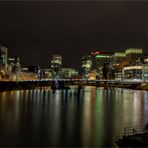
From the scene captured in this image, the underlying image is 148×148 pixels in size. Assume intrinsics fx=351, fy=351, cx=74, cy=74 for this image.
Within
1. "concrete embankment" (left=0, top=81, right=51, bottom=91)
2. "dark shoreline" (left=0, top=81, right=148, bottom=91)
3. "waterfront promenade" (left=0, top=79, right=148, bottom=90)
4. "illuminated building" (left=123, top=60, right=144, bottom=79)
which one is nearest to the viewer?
"concrete embankment" (left=0, top=81, right=51, bottom=91)

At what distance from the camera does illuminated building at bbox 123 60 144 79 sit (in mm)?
157925

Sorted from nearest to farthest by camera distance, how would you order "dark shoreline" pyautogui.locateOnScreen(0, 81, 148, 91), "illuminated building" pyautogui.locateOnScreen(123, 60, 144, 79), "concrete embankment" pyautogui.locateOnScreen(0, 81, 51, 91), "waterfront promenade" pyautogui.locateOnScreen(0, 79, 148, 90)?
1. "concrete embankment" pyautogui.locateOnScreen(0, 81, 51, 91)
2. "dark shoreline" pyautogui.locateOnScreen(0, 81, 148, 91)
3. "waterfront promenade" pyautogui.locateOnScreen(0, 79, 148, 90)
4. "illuminated building" pyautogui.locateOnScreen(123, 60, 144, 79)

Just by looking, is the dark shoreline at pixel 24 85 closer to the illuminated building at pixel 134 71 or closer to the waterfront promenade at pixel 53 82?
the waterfront promenade at pixel 53 82

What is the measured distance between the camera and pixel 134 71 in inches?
6378

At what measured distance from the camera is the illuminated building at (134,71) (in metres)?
158

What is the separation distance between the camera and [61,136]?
26.8 m

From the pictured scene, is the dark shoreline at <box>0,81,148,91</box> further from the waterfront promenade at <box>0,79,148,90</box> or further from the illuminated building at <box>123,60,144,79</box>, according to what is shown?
the illuminated building at <box>123,60,144,79</box>

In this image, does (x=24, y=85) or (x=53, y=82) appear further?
(x=53, y=82)

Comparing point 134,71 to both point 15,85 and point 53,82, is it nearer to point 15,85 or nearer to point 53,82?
point 53,82

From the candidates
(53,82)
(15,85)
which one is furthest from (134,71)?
(15,85)

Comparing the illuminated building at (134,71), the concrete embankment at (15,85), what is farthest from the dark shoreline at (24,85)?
the illuminated building at (134,71)

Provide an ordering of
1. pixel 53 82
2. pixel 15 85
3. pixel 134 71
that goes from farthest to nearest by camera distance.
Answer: pixel 134 71 < pixel 53 82 < pixel 15 85

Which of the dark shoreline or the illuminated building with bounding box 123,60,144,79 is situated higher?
the illuminated building with bounding box 123,60,144,79

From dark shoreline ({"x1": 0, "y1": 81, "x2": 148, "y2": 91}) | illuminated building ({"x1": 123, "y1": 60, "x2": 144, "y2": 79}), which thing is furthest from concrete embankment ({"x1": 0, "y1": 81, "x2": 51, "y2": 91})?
illuminated building ({"x1": 123, "y1": 60, "x2": 144, "y2": 79})
